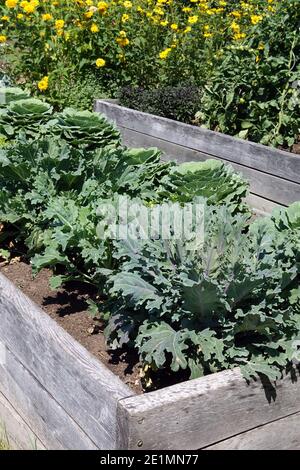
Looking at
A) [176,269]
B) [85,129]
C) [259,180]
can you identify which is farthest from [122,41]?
[176,269]

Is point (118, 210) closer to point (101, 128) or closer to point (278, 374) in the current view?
point (278, 374)

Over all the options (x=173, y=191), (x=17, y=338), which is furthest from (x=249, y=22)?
(x=17, y=338)

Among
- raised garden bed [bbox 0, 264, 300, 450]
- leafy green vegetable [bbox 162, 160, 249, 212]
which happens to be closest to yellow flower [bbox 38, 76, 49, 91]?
leafy green vegetable [bbox 162, 160, 249, 212]

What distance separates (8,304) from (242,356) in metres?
1.10

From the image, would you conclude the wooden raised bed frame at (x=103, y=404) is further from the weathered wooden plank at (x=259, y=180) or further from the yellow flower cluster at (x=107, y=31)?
the yellow flower cluster at (x=107, y=31)

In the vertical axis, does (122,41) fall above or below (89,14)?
below

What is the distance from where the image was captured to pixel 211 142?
5.69m

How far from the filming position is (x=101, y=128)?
5.11m

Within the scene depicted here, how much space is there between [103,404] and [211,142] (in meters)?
3.63

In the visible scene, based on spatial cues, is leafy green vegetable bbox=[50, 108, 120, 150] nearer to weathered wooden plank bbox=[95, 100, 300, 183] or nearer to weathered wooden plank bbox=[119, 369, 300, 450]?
weathered wooden plank bbox=[95, 100, 300, 183]

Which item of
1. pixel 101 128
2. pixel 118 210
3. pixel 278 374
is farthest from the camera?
pixel 101 128

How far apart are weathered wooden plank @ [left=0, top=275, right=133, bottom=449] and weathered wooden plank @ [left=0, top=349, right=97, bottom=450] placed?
29 millimetres

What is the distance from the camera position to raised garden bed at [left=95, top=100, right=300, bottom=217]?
16.6 feet

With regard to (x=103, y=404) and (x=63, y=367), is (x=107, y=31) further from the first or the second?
(x=103, y=404)
